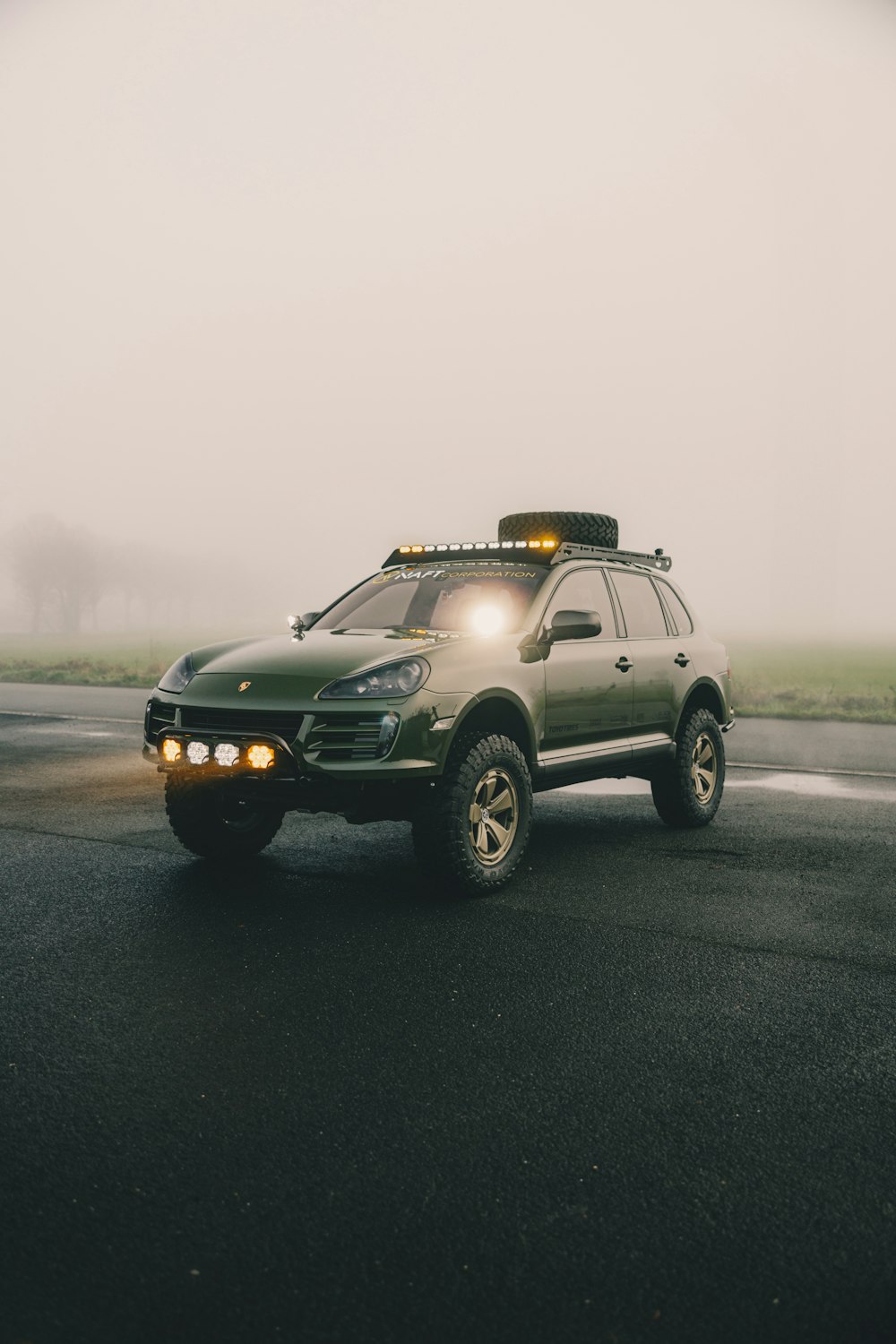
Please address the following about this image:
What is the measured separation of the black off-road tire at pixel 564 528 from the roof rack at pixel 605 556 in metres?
0.13

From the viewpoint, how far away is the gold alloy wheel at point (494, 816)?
238 inches

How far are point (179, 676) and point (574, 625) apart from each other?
7.65ft

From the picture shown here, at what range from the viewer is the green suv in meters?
5.62

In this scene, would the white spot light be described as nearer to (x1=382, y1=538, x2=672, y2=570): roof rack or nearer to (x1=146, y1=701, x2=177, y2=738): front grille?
(x1=382, y1=538, x2=672, y2=570): roof rack

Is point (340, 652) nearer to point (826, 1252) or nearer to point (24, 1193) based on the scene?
point (24, 1193)

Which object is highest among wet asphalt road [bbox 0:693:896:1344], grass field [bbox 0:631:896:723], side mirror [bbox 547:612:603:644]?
side mirror [bbox 547:612:603:644]

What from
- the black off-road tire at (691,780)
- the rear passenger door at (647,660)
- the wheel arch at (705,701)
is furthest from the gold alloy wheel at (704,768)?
the rear passenger door at (647,660)

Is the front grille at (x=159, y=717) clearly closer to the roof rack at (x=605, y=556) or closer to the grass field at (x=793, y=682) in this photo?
the roof rack at (x=605, y=556)

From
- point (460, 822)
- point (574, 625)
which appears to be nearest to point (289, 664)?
point (460, 822)

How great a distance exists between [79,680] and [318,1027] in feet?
83.9

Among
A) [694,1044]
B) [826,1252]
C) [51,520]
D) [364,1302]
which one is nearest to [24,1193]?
[364,1302]

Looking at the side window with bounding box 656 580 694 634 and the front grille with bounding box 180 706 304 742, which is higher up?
the side window with bounding box 656 580 694 634

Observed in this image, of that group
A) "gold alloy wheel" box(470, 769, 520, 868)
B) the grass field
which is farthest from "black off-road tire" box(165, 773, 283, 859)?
the grass field

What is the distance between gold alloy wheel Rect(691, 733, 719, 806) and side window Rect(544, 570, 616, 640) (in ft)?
4.38
